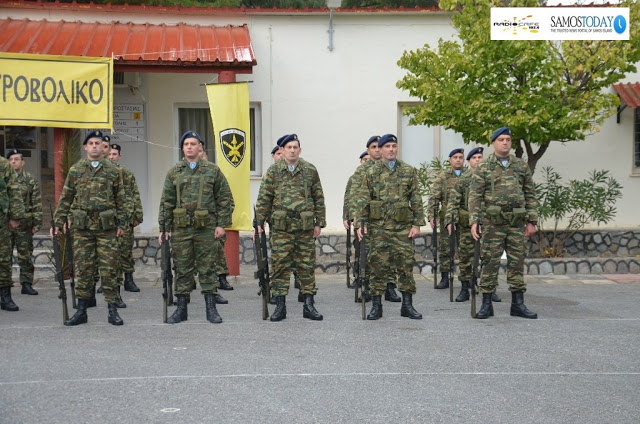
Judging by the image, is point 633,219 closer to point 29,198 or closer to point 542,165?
point 542,165

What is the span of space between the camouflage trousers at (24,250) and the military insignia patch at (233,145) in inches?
119

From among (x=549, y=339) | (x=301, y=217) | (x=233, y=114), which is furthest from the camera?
(x=233, y=114)

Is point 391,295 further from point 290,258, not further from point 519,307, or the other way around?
point 290,258

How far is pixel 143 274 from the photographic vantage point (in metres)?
13.8

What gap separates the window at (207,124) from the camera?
15.4m

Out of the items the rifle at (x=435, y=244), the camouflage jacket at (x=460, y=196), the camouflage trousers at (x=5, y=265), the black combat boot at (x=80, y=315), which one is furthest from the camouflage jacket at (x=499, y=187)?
the camouflage trousers at (x=5, y=265)

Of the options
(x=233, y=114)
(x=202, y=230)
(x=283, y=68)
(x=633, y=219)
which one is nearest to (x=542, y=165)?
(x=633, y=219)

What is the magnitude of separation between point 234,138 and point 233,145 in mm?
108

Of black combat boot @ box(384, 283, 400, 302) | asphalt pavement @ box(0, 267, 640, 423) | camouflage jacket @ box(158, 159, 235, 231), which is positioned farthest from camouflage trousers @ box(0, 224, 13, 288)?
black combat boot @ box(384, 283, 400, 302)

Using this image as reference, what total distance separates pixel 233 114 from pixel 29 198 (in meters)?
3.16

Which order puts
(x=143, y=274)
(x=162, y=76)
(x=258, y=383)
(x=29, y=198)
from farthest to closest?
(x=162, y=76)
(x=143, y=274)
(x=29, y=198)
(x=258, y=383)

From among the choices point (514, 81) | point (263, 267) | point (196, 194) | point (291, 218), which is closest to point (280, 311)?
point (263, 267)

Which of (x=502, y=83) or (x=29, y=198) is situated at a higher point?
(x=502, y=83)

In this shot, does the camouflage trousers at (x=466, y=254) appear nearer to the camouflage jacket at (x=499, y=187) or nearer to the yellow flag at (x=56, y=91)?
the camouflage jacket at (x=499, y=187)
